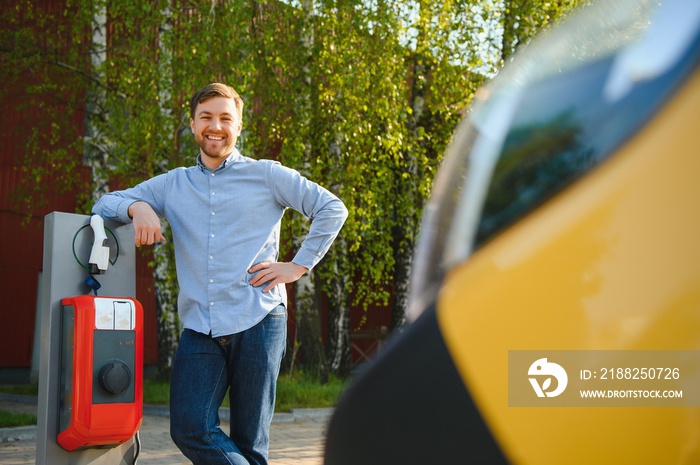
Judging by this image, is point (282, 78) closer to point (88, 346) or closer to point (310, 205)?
point (88, 346)

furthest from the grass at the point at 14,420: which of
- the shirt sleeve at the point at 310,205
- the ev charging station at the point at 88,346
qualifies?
the shirt sleeve at the point at 310,205

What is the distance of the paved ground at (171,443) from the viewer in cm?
721

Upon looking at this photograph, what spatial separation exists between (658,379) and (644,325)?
86mm

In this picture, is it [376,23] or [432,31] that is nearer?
[376,23]

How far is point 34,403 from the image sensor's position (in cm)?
1167

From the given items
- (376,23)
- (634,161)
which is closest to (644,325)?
(634,161)

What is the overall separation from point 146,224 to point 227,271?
1.19ft

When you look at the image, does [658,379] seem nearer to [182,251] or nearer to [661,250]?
[661,250]

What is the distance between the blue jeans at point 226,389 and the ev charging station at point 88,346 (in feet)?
2.36

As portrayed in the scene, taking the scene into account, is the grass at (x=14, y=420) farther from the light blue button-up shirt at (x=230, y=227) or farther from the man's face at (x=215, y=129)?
the man's face at (x=215, y=129)

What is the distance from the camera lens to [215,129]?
3.64 m

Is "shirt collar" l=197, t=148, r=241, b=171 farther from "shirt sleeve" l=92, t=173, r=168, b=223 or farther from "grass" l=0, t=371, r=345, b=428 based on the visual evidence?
"grass" l=0, t=371, r=345, b=428

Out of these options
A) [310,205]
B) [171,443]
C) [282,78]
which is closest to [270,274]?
[310,205]

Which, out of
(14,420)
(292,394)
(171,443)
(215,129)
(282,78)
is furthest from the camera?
(282,78)
